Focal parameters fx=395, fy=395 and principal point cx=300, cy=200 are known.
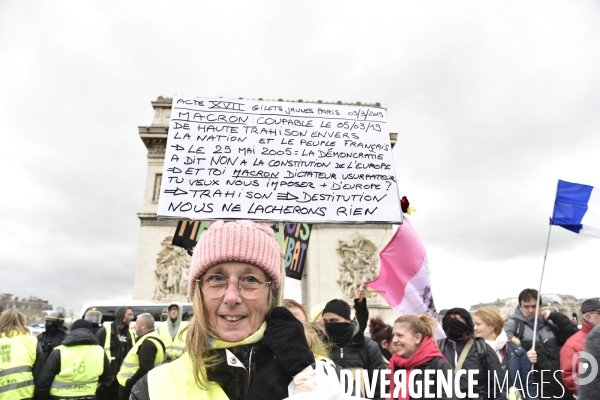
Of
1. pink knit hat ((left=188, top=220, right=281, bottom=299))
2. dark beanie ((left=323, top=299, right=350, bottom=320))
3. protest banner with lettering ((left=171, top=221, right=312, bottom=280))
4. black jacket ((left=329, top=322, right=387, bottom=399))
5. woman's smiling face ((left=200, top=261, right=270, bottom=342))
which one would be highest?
protest banner with lettering ((left=171, top=221, right=312, bottom=280))

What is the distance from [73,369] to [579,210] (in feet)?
20.0

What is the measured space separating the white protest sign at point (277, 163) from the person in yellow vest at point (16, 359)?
3146 millimetres

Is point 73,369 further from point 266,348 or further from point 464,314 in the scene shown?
point 464,314

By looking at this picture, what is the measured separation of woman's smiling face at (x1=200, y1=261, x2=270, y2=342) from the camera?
4.72 feet

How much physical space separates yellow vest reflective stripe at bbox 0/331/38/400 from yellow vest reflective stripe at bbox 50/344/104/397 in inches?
11.5

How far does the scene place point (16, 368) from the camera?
436 centimetres

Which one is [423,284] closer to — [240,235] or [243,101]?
[243,101]

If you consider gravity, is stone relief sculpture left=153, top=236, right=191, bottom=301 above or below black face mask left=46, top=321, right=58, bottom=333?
above

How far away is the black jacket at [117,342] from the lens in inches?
245

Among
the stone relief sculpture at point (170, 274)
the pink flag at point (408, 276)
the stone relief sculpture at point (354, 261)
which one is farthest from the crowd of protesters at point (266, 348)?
the stone relief sculpture at point (354, 261)

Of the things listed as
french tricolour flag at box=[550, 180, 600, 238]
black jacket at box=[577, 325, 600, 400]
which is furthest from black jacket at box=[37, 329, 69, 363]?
french tricolour flag at box=[550, 180, 600, 238]

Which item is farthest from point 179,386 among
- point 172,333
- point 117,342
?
point 117,342

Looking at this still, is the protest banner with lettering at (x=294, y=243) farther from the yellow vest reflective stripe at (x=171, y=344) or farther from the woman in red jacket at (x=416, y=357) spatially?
the woman in red jacket at (x=416, y=357)

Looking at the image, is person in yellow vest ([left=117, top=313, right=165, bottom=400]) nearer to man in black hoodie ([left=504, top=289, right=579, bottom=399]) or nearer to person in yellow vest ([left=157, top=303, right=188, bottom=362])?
person in yellow vest ([left=157, top=303, right=188, bottom=362])
